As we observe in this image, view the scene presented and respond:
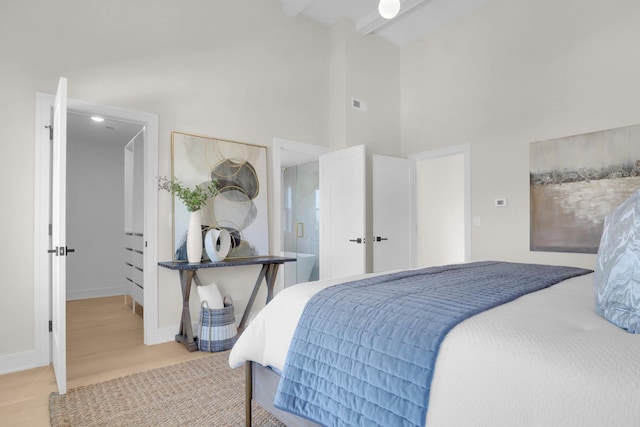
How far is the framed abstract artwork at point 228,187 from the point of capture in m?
3.39

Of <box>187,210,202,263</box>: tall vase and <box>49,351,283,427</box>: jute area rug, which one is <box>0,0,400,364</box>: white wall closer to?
<box>187,210,202,263</box>: tall vase

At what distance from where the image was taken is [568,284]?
1.74 meters

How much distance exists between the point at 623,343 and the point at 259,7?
4294mm

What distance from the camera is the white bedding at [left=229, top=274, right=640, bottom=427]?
0.73m

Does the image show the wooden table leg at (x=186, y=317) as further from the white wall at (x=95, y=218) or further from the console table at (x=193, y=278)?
the white wall at (x=95, y=218)

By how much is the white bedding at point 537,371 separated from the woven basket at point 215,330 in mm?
2406

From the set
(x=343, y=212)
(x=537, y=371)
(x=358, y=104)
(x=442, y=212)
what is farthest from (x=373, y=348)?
(x=442, y=212)

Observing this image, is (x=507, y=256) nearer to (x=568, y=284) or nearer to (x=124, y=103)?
(x=568, y=284)

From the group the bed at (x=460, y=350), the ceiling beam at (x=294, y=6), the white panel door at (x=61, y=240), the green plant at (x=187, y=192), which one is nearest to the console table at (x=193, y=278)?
the green plant at (x=187, y=192)

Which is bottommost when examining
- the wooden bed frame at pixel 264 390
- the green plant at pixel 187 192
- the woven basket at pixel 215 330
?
the woven basket at pixel 215 330

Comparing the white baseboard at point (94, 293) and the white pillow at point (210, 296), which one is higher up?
the white pillow at point (210, 296)

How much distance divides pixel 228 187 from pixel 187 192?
553 mm

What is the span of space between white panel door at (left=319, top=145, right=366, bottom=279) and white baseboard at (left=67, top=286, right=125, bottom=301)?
11.4ft

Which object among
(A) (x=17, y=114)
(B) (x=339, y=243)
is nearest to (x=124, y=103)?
(A) (x=17, y=114)
